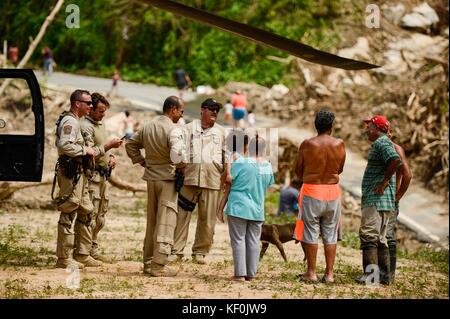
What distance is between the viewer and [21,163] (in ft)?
35.5

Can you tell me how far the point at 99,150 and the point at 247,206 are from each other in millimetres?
1751

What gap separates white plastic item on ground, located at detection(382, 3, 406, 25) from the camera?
3731cm

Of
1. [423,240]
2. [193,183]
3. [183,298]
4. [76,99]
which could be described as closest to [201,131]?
[193,183]

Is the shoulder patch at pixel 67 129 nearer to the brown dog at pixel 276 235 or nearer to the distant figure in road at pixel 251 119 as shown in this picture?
the brown dog at pixel 276 235

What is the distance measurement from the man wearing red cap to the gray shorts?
393 millimetres

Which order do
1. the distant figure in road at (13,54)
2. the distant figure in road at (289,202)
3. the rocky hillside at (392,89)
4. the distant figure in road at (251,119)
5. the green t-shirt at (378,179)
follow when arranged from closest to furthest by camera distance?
the green t-shirt at (378,179) → the distant figure in road at (289,202) → the rocky hillside at (392,89) → the distant figure in road at (251,119) → the distant figure in road at (13,54)

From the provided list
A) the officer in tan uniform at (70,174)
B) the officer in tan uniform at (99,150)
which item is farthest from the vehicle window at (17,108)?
the officer in tan uniform at (70,174)

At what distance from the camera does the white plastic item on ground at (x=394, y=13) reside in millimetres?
37312

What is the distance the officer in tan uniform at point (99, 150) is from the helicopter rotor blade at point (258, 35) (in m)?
2.27

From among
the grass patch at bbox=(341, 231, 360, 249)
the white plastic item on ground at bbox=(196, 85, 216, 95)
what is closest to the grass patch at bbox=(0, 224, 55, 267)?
the grass patch at bbox=(341, 231, 360, 249)

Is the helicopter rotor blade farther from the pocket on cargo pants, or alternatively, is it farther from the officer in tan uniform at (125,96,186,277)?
the pocket on cargo pants

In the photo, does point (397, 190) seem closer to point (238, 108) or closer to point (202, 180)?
point (202, 180)

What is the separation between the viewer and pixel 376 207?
36.1ft
